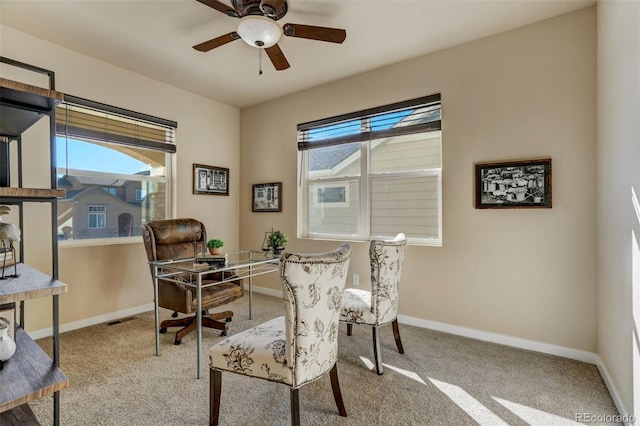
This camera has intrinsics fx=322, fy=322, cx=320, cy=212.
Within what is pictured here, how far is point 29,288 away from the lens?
99 centimetres

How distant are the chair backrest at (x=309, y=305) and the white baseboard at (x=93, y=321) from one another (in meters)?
2.69

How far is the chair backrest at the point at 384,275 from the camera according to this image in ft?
7.25

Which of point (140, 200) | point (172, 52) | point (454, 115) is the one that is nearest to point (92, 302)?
point (140, 200)

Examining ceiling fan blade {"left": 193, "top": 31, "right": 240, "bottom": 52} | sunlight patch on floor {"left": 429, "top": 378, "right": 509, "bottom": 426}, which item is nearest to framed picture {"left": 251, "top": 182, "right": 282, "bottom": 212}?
ceiling fan blade {"left": 193, "top": 31, "right": 240, "bottom": 52}

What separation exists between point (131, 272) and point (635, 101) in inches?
168

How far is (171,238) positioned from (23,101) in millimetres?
2217

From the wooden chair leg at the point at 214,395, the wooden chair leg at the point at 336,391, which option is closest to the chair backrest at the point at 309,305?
the wooden chair leg at the point at 336,391

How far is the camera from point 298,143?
4035 mm

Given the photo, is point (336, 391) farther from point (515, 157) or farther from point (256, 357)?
point (515, 157)

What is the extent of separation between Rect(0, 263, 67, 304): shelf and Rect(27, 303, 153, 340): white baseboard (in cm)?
229

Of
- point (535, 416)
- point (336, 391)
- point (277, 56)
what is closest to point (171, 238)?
point (277, 56)

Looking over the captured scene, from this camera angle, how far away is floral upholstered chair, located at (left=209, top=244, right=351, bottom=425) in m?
1.46

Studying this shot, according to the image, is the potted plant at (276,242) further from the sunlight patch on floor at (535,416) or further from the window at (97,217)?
the sunlight patch on floor at (535,416)

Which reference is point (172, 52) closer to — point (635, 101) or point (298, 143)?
point (298, 143)
